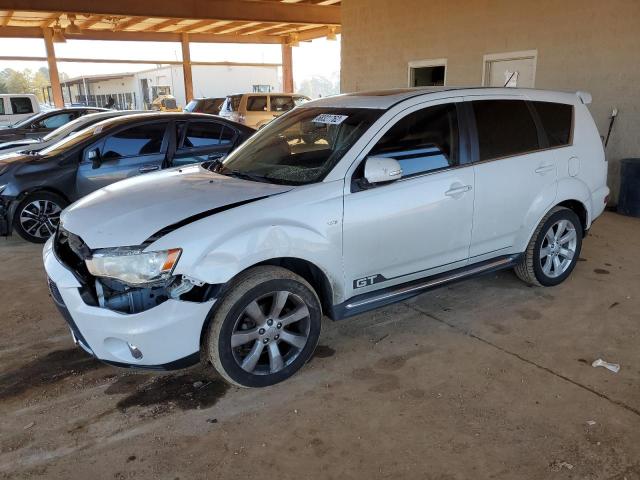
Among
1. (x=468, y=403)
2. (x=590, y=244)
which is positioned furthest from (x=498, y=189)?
(x=590, y=244)

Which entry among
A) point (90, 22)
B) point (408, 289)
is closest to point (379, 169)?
point (408, 289)

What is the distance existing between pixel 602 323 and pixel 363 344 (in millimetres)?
1920

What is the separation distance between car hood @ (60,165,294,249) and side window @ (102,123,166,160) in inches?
125

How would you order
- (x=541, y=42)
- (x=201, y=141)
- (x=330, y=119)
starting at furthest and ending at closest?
(x=541, y=42)
(x=201, y=141)
(x=330, y=119)

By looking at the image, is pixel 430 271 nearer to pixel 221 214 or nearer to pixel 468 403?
pixel 468 403

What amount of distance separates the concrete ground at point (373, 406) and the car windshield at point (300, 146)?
1.28 meters

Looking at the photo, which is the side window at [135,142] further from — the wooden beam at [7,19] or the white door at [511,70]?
the wooden beam at [7,19]

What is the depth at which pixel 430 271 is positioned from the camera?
3.83 m

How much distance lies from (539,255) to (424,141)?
165 centimetres

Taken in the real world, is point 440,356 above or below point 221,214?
below

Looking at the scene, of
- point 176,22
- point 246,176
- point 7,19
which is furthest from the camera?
point 176,22

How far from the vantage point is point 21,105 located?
15.8m

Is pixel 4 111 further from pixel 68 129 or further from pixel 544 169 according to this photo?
pixel 544 169

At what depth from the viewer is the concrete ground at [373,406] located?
262 centimetres
